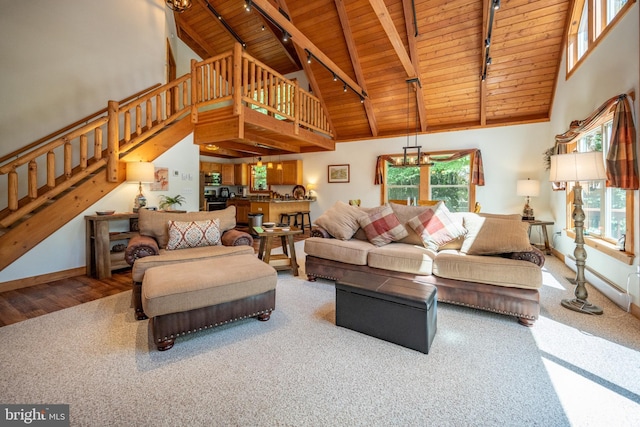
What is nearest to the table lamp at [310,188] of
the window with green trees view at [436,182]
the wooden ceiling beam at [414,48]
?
the window with green trees view at [436,182]

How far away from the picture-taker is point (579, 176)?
103 inches

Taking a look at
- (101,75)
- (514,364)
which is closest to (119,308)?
(514,364)

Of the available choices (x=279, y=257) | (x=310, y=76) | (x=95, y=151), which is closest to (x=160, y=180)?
(x=95, y=151)

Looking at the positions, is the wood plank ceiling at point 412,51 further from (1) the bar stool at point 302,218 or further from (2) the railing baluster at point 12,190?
(2) the railing baluster at point 12,190

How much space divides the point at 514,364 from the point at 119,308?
3355mm

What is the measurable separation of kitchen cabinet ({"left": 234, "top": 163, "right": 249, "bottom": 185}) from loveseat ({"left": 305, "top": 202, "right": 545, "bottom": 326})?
6.27m

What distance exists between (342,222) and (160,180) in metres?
3.42

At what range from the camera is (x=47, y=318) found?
8.01 ft

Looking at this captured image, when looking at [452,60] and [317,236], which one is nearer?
[317,236]

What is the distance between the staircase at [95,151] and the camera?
3.21m

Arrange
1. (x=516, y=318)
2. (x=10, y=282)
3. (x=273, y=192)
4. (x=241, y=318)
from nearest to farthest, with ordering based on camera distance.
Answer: (x=241, y=318), (x=516, y=318), (x=10, y=282), (x=273, y=192)

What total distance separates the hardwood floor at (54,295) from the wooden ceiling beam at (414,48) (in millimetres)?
6157

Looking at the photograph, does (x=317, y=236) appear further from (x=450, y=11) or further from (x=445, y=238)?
(x=450, y=11)

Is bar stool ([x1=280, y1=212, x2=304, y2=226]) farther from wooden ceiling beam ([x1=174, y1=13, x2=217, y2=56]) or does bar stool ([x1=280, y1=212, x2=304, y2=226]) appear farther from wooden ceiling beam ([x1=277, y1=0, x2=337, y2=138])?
wooden ceiling beam ([x1=174, y1=13, x2=217, y2=56])
